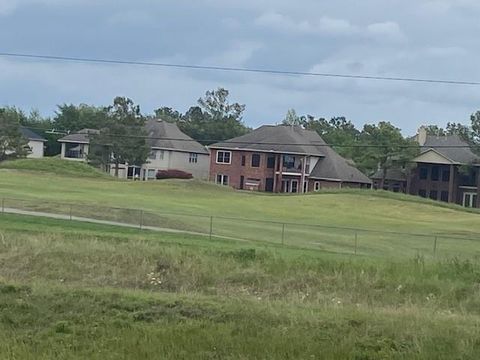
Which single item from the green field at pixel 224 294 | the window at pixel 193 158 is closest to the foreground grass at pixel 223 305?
the green field at pixel 224 294

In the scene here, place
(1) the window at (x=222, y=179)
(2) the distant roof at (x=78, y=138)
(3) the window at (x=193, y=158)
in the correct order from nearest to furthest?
(1) the window at (x=222, y=179) < (2) the distant roof at (x=78, y=138) < (3) the window at (x=193, y=158)

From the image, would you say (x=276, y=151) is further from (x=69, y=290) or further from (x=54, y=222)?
(x=69, y=290)

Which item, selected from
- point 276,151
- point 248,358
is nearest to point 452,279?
point 248,358

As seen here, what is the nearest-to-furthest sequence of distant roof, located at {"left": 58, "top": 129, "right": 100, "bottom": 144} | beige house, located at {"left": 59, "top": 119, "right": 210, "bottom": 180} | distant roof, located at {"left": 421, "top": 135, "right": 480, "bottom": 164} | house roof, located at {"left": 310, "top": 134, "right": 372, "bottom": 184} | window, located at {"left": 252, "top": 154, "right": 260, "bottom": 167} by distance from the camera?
1. distant roof, located at {"left": 421, "top": 135, "right": 480, "bottom": 164}
2. house roof, located at {"left": 310, "top": 134, "right": 372, "bottom": 184}
3. window, located at {"left": 252, "top": 154, "right": 260, "bottom": 167}
4. beige house, located at {"left": 59, "top": 119, "right": 210, "bottom": 180}
5. distant roof, located at {"left": 58, "top": 129, "right": 100, "bottom": 144}

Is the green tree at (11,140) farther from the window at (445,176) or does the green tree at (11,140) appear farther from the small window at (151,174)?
the window at (445,176)

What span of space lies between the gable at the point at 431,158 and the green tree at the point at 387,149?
80cm

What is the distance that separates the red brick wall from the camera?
315 feet

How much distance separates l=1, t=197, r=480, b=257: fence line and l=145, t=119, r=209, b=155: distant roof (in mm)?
60062

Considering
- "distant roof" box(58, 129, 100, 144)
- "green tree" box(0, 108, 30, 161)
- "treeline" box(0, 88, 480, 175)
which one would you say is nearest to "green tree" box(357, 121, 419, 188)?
"treeline" box(0, 88, 480, 175)

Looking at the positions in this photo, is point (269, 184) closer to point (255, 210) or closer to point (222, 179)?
point (222, 179)

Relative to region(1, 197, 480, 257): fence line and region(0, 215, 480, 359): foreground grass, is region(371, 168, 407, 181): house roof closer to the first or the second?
region(1, 197, 480, 257): fence line

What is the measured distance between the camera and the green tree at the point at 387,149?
9206 centimetres

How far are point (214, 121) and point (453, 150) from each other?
2303 inches

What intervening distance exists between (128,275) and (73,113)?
110369mm
